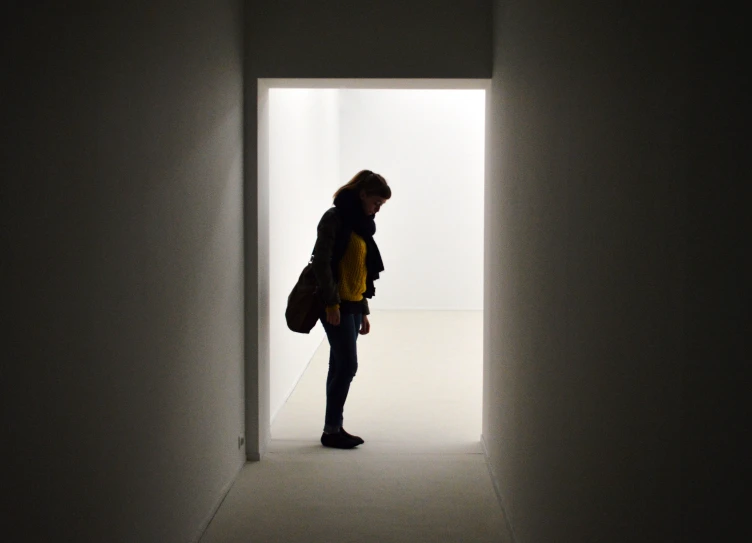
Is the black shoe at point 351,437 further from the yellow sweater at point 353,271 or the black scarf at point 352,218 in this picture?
the black scarf at point 352,218

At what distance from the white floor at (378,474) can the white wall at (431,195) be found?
4.23 metres

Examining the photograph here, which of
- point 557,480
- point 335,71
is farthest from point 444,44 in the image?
point 557,480

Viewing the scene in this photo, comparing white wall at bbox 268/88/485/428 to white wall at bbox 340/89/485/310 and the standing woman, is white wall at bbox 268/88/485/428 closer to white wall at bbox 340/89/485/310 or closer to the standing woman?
white wall at bbox 340/89/485/310

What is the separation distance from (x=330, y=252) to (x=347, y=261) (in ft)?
0.57

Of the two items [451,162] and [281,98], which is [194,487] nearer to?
[281,98]

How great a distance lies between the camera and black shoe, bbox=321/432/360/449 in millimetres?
4664

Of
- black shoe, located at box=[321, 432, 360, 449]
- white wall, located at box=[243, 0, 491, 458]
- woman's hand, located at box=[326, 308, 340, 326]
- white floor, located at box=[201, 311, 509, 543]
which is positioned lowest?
white floor, located at box=[201, 311, 509, 543]

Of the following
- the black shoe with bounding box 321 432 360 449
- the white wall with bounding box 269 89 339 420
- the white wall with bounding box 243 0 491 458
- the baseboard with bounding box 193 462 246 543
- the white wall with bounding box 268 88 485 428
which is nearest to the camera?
the baseboard with bounding box 193 462 246 543

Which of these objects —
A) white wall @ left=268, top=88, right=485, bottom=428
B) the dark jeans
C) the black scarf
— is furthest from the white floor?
white wall @ left=268, top=88, right=485, bottom=428

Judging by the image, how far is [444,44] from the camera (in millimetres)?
4293

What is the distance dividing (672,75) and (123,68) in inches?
61.3

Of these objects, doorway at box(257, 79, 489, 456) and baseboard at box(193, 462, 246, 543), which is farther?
doorway at box(257, 79, 489, 456)

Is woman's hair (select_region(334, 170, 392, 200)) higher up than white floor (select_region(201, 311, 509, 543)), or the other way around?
woman's hair (select_region(334, 170, 392, 200))

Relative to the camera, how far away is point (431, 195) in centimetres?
1116
